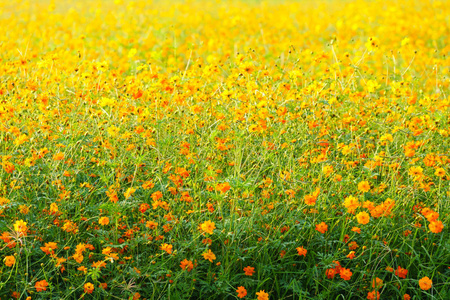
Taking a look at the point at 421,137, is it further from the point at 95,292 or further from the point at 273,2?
the point at 273,2

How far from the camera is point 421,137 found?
146 inches

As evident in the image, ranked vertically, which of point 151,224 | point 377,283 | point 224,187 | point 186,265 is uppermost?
point 224,187

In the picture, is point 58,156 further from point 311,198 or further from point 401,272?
point 401,272

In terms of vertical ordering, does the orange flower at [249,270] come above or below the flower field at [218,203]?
below

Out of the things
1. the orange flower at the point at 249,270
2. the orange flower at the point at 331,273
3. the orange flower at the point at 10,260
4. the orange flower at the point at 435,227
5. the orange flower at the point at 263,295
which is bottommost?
the orange flower at the point at 263,295

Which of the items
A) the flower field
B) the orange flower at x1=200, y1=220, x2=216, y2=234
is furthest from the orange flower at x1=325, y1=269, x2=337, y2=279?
the orange flower at x1=200, y1=220, x2=216, y2=234

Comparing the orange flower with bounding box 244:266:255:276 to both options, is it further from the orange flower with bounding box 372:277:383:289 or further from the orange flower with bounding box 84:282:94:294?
the orange flower with bounding box 84:282:94:294

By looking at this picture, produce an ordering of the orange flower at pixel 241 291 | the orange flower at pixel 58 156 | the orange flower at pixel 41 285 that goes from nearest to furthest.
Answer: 1. the orange flower at pixel 41 285
2. the orange flower at pixel 241 291
3. the orange flower at pixel 58 156

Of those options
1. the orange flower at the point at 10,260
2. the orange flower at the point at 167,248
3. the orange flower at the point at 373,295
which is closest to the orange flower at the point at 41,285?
the orange flower at the point at 10,260

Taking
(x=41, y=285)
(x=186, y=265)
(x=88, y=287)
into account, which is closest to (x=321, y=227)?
(x=186, y=265)

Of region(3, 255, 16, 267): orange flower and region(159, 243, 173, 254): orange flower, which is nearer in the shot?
region(3, 255, 16, 267): orange flower

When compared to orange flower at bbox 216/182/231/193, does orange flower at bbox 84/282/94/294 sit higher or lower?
lower

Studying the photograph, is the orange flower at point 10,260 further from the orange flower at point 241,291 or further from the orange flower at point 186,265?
the orange flower at point 241,291

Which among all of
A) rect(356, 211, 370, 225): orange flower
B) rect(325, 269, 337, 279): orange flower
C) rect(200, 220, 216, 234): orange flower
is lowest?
rect(325, 269, 337, 279): orange flower
